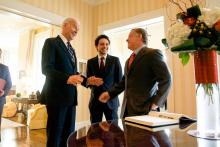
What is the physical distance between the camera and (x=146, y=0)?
12.8 ft

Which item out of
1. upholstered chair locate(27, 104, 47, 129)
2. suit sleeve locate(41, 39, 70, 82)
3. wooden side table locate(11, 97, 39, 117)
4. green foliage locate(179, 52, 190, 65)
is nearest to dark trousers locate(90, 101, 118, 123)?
suit sleeve locate(41, 39, 70, 82)

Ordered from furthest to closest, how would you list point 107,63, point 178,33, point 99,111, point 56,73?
point 107,63, point 99,111, point 56,73, point 178,33

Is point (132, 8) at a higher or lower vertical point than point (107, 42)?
higher

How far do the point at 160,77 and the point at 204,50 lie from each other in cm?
82

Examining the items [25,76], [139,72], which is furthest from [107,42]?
[25,76]

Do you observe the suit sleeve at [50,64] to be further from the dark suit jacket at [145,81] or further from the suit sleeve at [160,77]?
the suit sleeve at [160,77]

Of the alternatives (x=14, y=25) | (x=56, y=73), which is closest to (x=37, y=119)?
(x=56, y=73)

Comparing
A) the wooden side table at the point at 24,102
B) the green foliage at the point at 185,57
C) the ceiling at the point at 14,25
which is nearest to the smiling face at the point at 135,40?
the green foliage at the point at 185,57

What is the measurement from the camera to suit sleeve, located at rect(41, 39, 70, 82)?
163 cm

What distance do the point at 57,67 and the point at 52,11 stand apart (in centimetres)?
252

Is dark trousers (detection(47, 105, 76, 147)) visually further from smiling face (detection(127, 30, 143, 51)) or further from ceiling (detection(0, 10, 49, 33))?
ceiling (detection(0, 10, 49, 33))

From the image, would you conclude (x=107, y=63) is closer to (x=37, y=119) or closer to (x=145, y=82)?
(x=145, y=82)

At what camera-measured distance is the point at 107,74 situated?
2.46m

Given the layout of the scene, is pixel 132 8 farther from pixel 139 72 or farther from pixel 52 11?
pixel 139 72
